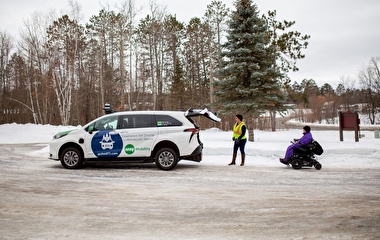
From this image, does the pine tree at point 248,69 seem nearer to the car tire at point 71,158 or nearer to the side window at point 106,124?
the side window at point 106,124

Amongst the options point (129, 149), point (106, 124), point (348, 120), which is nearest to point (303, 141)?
point (129, 149)

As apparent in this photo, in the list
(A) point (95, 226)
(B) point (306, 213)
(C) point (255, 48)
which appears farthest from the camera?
(C) point (255, 48)

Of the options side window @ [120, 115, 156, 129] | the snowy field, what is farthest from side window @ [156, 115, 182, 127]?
the snowy field

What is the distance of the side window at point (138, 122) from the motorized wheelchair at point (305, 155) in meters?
5.17

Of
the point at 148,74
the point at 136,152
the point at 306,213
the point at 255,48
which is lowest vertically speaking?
the point at 306,213

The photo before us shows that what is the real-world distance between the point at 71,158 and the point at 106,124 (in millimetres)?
1727

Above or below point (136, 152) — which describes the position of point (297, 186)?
below

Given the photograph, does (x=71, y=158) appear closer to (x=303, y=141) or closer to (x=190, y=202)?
(x=190, y=202)

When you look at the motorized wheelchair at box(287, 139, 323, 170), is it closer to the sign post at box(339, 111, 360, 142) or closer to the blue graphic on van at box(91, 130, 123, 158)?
the blue graphic on van at box(91, 130, 123, 158)

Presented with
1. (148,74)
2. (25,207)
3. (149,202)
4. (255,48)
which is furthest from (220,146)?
(148,74)

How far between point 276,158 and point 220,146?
9.08ft

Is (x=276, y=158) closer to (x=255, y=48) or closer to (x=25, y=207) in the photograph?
(x=255, y=48)

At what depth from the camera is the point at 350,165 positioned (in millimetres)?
11352

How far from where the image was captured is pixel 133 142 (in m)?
10.5
